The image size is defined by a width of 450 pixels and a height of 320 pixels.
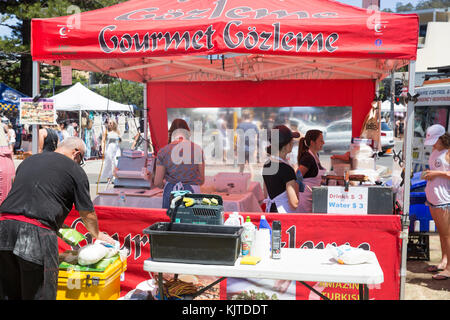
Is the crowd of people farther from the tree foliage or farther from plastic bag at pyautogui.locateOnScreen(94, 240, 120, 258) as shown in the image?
the tree foliage

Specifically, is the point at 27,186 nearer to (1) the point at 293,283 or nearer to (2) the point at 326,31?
(1) the point at 293,283

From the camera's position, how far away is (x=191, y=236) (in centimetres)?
293

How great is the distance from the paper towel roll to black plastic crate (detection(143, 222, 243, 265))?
133mm

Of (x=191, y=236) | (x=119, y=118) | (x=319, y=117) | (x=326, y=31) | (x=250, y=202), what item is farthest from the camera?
(x=119, y=118)

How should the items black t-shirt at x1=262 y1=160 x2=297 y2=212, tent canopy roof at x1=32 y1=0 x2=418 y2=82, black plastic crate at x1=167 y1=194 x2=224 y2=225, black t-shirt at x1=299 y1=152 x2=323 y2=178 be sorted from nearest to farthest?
black plastic crate at x1=167 y1=194 x2=224 y2=225
tent canopy roof at x1=32 y1=0 x2=418 y2=82
black t-shirt at x1=262 y1=160 x2=297 y2=212
black t-shirt at x1=299 y1=152 x2=323 y2=178

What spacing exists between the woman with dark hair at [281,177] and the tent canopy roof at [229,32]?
866 mm

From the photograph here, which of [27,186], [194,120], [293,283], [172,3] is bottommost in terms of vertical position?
[293,283]

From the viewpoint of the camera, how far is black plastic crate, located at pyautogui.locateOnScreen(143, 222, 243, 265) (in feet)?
9.49

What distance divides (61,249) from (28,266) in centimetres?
143

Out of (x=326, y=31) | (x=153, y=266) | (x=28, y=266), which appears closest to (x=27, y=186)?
(x=28, y=266)

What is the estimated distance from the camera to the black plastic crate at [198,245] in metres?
2.89

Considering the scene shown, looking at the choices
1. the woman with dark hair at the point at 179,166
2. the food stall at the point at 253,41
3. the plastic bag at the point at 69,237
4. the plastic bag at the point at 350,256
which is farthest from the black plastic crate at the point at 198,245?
the woman with dark hair at the point at 179,166

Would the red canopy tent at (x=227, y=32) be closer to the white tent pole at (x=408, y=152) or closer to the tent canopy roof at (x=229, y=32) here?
the tent canopy roof at (x=229, y=32)

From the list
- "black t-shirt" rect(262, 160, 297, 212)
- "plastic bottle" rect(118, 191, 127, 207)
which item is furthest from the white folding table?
"plastic bottle" rect(118, 191, 127, 207)
